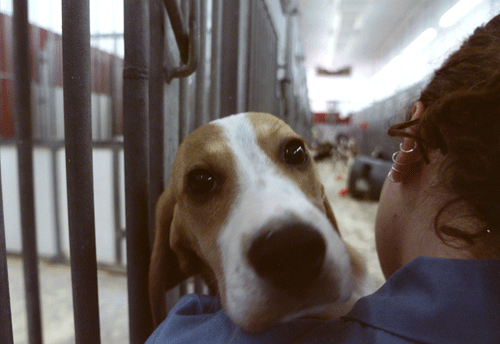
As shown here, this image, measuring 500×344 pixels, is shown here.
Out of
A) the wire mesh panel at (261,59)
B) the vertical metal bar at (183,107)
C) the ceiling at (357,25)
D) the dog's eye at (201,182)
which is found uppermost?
the ceiling at (357,25)

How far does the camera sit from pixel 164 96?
3.84 ft

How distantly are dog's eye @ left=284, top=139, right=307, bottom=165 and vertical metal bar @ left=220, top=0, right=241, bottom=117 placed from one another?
27.9 inches

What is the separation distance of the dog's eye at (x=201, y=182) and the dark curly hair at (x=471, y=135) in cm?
54

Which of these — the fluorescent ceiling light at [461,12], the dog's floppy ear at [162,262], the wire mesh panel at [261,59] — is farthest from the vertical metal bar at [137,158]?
the fluorescent ceiling light at [461,12]

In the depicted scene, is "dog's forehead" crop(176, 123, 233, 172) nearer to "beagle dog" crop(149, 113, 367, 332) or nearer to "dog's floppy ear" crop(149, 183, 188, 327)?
"beagle dog" crop(149, 113, 367, 332)

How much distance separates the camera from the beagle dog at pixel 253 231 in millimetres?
664

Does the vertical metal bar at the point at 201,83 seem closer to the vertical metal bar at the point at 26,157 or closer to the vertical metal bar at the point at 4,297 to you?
the vertical metal bar at the point at 26,157

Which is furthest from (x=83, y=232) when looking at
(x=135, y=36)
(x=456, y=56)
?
(x=456, y=56)

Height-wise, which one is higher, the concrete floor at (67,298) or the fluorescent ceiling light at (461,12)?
the fluorescent ceiling light at (461,12)

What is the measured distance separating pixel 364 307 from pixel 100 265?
8.57ft

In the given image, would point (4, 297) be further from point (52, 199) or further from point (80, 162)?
point (52, 199)

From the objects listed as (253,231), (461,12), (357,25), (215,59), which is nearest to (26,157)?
(253,231)

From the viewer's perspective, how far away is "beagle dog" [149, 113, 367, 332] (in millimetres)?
664

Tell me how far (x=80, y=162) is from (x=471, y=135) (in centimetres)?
84
